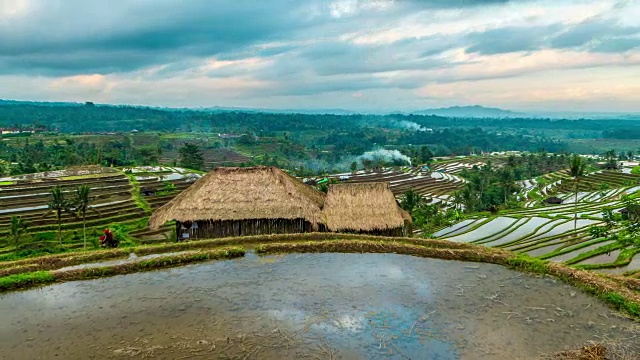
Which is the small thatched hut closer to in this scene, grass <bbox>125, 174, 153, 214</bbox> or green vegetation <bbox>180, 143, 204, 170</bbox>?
grass <bbox>125, 174, 153, 214</bbox>

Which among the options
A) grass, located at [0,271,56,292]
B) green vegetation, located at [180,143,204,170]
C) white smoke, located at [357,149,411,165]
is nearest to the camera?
grass, located at [0,271,56,292]

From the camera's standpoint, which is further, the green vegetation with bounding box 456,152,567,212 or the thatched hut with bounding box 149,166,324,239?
the green vegetation with bounding box 456,152,567,212

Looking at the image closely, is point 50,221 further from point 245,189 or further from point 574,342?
point 574,342

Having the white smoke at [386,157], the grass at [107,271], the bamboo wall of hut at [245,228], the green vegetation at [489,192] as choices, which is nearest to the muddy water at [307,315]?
the grass at [107,271]

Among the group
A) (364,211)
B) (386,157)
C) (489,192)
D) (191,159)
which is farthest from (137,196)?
(386,157)

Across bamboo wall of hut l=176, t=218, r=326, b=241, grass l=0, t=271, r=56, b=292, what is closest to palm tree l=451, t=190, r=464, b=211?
bamboo wall of hut l=176, t=218, r=326, b=241

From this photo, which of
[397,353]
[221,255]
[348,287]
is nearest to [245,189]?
[221,255]
